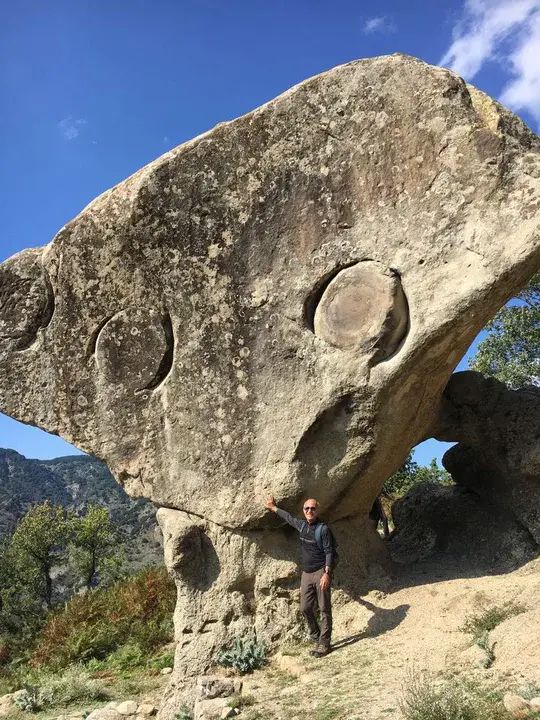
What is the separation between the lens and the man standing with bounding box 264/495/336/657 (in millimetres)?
7055

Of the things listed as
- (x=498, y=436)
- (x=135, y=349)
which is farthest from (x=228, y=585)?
(x=498, y=436)

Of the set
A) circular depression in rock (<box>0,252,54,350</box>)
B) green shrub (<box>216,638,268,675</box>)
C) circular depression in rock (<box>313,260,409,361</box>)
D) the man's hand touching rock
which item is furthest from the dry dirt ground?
circular depression in rock (<box>0,252,54,350</box>)

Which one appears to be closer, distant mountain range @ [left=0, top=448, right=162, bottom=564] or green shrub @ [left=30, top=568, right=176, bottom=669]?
green shrub @ [left=30, top=568, right=176, bottom=669]

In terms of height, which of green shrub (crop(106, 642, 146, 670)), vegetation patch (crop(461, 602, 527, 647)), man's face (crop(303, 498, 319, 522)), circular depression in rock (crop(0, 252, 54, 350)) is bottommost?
vegetation patch (crop(461, 602, 527, 647))

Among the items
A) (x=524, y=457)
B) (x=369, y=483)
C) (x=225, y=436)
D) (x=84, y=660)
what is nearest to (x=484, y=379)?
(x=524, y=457)

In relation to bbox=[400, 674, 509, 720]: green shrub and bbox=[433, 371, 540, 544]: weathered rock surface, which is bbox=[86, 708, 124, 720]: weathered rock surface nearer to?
bbox=[400, 674, 509, 720]: green shrub

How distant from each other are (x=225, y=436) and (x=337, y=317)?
2.02 metres

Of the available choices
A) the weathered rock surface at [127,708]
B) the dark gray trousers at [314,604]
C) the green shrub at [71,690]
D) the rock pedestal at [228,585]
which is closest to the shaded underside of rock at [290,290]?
the rock pedestal at [228,585]

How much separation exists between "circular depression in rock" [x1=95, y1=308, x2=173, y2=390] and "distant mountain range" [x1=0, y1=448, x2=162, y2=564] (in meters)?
52.0

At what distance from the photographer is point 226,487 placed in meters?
7.59

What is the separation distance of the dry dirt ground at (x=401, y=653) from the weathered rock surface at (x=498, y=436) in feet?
3.80

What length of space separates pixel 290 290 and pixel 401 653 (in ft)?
13.9

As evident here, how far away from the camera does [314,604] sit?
745 centimetres

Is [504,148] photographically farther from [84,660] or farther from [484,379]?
[84,660]
